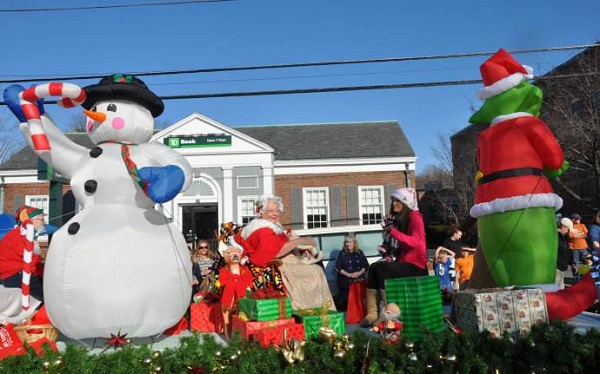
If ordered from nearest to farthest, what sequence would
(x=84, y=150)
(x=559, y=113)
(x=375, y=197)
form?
(x=84, y=150) < (x=559, y=113) < (x=375, y=197)

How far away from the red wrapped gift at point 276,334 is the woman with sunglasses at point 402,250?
49.2 inches

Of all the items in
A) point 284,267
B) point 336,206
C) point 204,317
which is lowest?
point 204,317

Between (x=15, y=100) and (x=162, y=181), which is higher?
(x=15, y=100)

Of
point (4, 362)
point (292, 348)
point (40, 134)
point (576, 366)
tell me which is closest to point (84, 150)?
point (40, 134)

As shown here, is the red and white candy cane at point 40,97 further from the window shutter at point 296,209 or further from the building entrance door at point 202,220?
the window shutter at point 296,209

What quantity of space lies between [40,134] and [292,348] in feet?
10.6

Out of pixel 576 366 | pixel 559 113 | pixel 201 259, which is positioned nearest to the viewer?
pixel 576 366

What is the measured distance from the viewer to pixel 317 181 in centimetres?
1923

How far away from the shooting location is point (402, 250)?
16.9 ft

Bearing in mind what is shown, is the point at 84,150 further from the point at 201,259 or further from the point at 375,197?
the point at 375,197

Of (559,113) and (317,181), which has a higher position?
(559,113)

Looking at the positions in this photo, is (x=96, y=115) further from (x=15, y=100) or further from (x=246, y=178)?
(x=246, y=178)

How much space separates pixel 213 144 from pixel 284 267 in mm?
13346

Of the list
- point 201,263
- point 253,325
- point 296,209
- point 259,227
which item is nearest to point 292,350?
point 253,325
